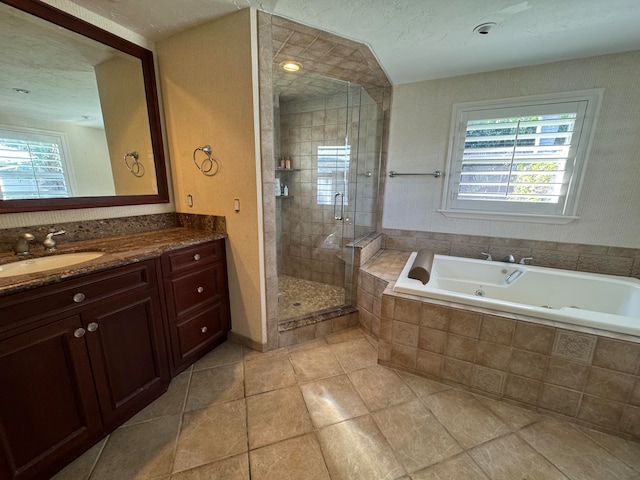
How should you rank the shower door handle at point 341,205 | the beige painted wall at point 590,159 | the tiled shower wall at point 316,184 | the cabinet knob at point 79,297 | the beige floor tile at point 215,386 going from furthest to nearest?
the shower door handle at point 341,205 < the tiled shower wall at point 316,184 < the beige painted wall at point 590,159 < the beige floor tile at point 215,386 < the cabinet knob at point 79,297

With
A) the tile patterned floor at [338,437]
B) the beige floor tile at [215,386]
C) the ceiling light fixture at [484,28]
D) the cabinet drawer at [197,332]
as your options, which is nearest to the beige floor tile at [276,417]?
the tile patterned floor at [338,437]

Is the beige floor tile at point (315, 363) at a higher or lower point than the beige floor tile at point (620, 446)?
higher

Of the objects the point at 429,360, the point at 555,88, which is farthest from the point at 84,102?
the point at 555,88

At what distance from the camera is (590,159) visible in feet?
6.63

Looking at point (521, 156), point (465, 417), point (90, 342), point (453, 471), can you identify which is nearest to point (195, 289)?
point (90, 342)

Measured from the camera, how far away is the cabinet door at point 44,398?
932mm

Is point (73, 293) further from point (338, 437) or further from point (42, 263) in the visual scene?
point (338, 437)

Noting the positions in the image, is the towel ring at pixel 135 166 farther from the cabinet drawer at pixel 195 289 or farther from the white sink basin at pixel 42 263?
the cabinet drawer at pixel 195 289

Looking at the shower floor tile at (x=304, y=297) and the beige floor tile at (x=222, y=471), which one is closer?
the beige floor tile at (x=222, y=471)

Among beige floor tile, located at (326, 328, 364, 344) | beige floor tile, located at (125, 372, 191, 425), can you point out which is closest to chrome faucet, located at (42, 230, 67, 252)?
beige floor tile, located at (125, 372, 191, 425)

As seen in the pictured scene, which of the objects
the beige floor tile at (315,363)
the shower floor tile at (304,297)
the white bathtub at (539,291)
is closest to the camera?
the white bathtub at (539,291)

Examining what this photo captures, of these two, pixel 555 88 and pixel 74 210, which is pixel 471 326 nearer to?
pixel 555 88

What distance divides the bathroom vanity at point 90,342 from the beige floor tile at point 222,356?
5.7 inches

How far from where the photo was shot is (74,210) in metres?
1.55
